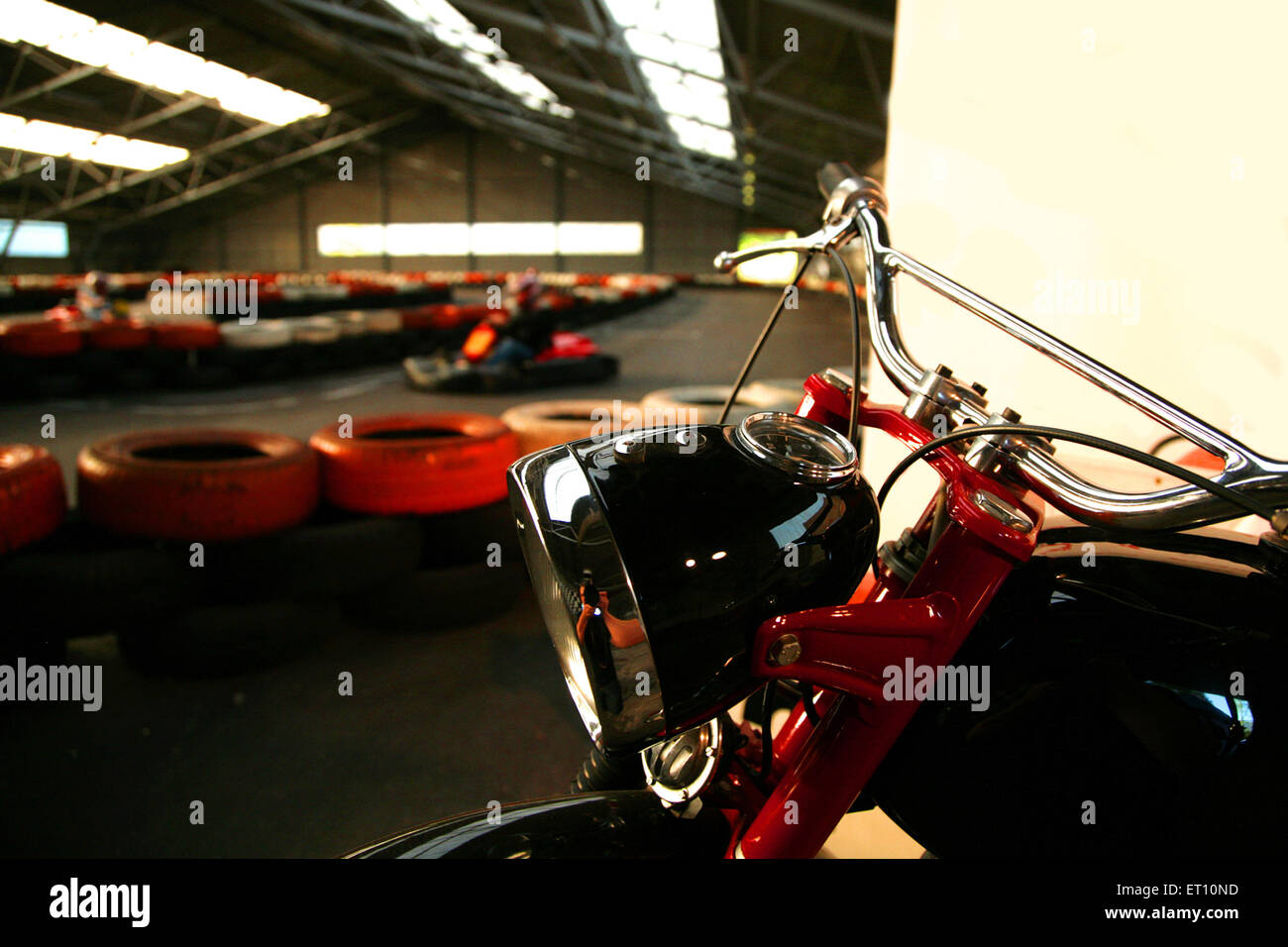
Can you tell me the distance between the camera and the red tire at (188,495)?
1963 millimetres

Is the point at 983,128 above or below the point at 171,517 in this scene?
above

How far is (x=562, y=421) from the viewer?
9.35ft

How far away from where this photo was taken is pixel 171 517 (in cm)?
196

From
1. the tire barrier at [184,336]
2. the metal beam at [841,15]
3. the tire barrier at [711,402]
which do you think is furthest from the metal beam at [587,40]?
the tire barrier at [711,402]

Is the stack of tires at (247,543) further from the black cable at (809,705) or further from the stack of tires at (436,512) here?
the black cable at (809,705)

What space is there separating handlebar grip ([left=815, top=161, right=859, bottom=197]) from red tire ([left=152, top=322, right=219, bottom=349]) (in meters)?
6.84

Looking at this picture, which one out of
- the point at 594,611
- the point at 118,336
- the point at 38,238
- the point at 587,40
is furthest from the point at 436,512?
the point at 38,238

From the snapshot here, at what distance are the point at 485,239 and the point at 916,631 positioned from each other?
29.4 metres

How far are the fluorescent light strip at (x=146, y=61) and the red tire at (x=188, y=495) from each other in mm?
5349

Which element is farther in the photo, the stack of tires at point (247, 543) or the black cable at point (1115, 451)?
the stack of tires at point (247, 543)

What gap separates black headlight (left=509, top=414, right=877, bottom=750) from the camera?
58cm
